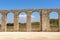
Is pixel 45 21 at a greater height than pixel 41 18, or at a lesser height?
lesser

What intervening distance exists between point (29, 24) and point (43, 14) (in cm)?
321

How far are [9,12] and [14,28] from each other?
3.23 meters

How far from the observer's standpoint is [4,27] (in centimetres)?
2688

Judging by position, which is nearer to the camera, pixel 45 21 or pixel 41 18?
pixel 45 21

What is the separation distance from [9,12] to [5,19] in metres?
1.64

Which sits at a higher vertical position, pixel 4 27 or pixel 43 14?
pixel 43 14

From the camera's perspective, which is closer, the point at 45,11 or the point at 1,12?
the point at 45,11

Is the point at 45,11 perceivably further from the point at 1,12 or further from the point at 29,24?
the point at 1,12

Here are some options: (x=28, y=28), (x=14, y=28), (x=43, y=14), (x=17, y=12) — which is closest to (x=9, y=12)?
(x=17, y=12)

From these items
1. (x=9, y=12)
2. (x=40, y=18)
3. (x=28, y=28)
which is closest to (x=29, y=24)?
(x=28, y=28)

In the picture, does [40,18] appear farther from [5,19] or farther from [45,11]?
[5,19]

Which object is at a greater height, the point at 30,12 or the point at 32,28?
the point at 30,12

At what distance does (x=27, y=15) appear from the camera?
85.6ft

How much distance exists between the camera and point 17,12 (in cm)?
2639
